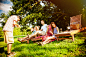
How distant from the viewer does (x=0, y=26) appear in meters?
1.75

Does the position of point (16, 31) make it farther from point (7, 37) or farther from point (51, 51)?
point (51, 51)

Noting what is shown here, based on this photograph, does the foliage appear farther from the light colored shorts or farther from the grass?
the light colored shorts

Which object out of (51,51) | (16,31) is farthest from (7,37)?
(51,51)

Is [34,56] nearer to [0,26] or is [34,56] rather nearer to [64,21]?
[0,26]

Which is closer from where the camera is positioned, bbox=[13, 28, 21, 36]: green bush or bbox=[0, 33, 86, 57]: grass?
bbox=[0, 33, 86, 57]: grass

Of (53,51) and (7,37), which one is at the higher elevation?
(7,37)

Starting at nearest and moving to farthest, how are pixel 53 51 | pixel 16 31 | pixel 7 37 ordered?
pixel 7 37, pixel 53 51, pixel 16 31

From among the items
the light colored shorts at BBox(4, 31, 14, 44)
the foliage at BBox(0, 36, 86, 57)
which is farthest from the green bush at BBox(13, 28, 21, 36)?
the foliage at BBox(0, 36, 86, 57)

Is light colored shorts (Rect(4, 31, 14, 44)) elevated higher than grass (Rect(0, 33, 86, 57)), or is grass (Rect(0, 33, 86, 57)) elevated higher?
light colored shorts (Rect(4, 31, 14, 44))

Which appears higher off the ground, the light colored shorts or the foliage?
the light colored shorts

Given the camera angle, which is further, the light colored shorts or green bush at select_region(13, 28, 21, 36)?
green bush at select_region(13, 28, 21, 36)

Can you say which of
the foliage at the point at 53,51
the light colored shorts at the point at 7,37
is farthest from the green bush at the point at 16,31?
the foliage at the point at 53,51

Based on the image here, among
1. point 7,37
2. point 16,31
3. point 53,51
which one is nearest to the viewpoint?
point 7,37

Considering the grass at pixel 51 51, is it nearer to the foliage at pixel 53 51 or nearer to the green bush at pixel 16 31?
the foliage at pixel 53 51
